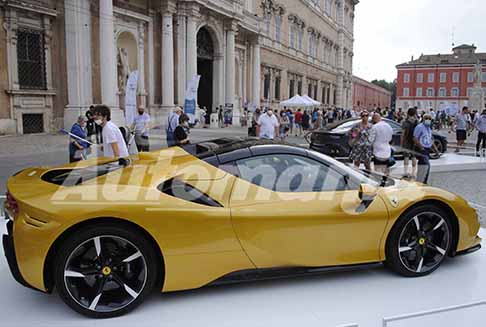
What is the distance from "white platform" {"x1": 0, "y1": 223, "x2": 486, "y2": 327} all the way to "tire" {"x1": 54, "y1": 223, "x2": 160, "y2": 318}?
0.12 metres

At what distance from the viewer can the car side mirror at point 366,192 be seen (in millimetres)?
3920

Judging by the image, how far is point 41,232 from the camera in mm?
3291

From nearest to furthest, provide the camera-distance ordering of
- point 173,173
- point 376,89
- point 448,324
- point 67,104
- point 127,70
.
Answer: point 448,324 < point 173,173 < point 67,104 < point 127,70 < point 376,89

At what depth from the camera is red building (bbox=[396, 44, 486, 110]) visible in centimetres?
9050

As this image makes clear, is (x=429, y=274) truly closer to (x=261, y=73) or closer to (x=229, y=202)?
(x=229, y=202)

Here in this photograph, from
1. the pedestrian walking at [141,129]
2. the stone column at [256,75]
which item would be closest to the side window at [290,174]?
the pedestrian walking at [141,129]

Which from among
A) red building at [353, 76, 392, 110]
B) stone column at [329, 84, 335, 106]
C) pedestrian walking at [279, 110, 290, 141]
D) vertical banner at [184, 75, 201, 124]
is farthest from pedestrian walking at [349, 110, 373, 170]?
red building at [353, 76, 392, 110]

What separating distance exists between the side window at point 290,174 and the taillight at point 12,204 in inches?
70.9

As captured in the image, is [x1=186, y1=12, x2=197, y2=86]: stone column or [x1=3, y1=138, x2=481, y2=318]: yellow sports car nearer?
[x1=3, y1=138, x2=481, y2=318]: yellow sports car

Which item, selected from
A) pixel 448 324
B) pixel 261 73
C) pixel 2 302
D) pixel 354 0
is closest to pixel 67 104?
pixel 2 302

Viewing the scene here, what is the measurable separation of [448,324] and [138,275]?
2250 millimetres

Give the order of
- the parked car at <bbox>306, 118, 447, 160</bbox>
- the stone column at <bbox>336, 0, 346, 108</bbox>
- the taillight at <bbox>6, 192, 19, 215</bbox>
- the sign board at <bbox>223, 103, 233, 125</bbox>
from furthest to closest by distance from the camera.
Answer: the stone column at <bbox>336, 0, 346, 108</bbox>
the sign board at <bbox>223, 103, 233, 125</bbox>
the parked car at <bbox>306, 118, 447, 160</bbox>
the taillight at <bbox>6, 192, 19, 215</bbox>

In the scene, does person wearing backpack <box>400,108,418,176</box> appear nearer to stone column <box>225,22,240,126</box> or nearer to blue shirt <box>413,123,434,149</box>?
blue shirt <box>413,123,434,149</box>

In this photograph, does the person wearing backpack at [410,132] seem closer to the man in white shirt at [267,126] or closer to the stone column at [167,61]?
the man in white shirt at [267,126]
